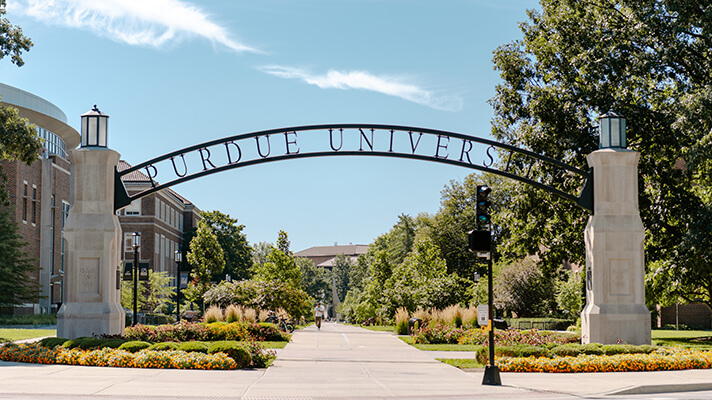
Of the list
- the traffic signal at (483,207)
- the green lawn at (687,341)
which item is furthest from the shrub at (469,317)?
the traffic signal at (483,207)

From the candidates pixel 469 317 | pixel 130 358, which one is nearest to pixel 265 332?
pixel 469 317

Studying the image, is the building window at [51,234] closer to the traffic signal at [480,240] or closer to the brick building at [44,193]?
the brick building at [44,193]

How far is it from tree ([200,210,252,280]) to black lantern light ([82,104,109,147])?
238 feet

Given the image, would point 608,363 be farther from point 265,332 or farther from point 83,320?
point 265,332

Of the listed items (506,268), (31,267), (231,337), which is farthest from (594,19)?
(31,267)

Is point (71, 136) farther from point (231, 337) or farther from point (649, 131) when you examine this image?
point (649, 131)

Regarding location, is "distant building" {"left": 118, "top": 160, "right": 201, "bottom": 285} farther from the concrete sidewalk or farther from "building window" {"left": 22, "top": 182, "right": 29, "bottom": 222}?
the concrete sidewalk

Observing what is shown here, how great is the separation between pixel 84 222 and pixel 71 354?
463cm

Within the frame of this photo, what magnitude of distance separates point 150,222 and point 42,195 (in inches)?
876

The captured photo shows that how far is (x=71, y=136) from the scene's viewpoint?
64.8 meters

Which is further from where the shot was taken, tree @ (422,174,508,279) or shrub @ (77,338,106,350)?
tree @ (422,174,508,279)

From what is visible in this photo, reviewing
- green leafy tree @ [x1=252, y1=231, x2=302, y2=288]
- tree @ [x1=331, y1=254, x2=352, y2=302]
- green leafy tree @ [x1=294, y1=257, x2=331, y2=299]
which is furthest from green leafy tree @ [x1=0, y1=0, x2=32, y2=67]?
tree @ [x1=331, y1=254, x2=352, y2=302]

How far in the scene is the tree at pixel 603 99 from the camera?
84.9 feet

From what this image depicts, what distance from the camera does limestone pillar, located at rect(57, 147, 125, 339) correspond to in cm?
2069
